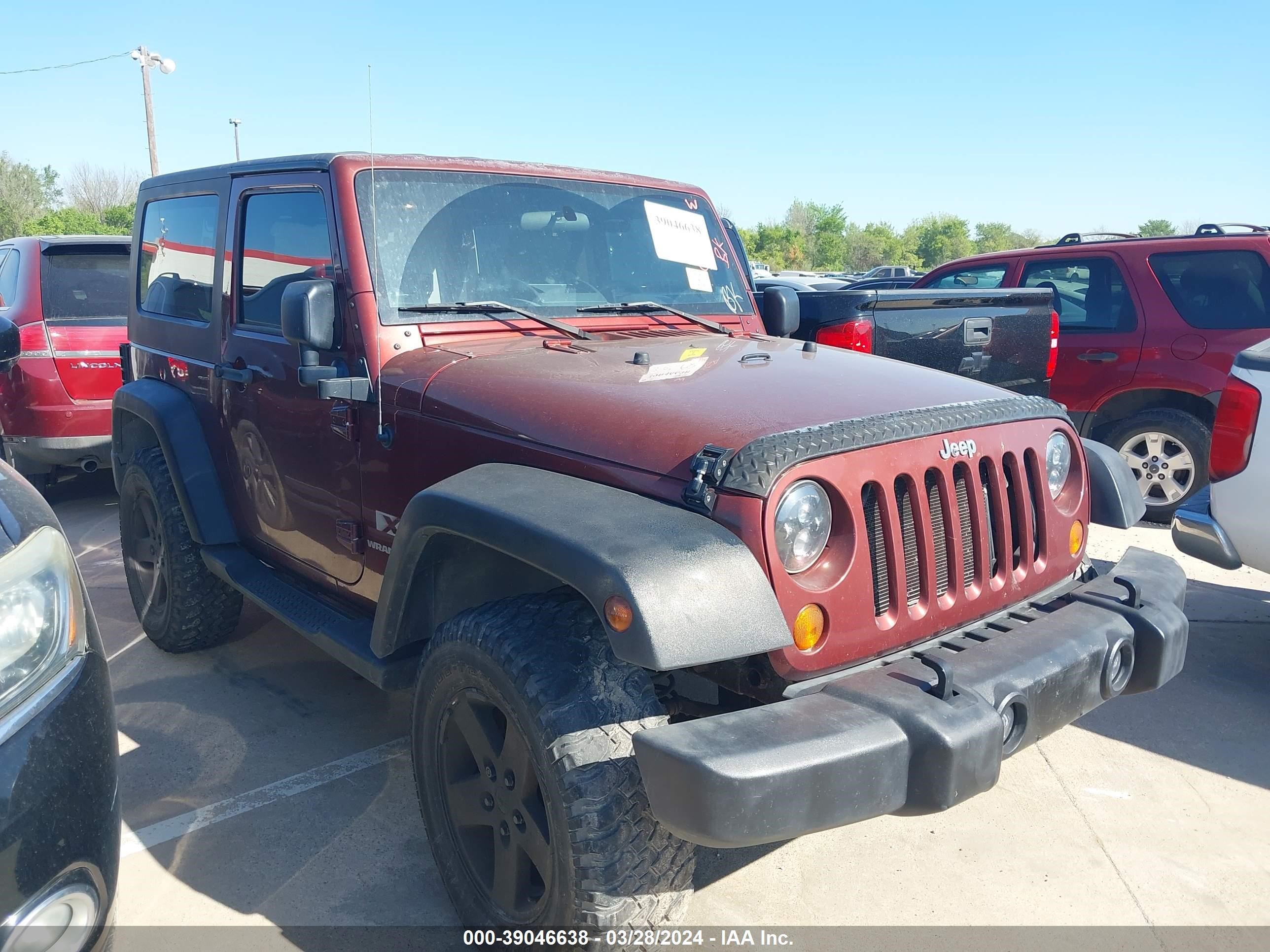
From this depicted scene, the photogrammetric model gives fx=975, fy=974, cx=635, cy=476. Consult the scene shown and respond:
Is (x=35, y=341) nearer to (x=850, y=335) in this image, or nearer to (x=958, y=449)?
(x=850, y=335)

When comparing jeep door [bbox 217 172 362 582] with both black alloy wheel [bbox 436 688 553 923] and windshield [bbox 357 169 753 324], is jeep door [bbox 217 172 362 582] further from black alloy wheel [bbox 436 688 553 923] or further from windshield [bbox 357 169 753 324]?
black alloy wheel [bbox 436 688 553 923]

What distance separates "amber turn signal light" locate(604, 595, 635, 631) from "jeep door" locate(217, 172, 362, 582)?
56.2 inches

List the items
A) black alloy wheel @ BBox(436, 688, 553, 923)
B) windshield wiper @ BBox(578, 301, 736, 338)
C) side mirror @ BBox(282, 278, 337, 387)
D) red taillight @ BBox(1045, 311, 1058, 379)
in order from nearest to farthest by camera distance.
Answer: black alloy wheel @ BBox(436, 688, 553, 923) → side mirror @ BBox(282, 278, 337, 387) → windshield wiper @ BBox(578, 301, 736, 338) → red taillight @ BBox(1045, 311, 1058, 379)

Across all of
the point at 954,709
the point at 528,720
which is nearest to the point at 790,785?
the point at 954,709

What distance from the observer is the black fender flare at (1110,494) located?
9.52 ft

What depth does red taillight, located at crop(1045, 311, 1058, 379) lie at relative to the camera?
582 centimetres

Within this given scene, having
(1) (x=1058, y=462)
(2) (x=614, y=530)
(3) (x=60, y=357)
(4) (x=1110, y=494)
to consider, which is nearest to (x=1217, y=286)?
(4) (x=1110, y=494)

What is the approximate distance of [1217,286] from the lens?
636 cm

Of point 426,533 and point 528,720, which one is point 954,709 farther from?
point 426,533

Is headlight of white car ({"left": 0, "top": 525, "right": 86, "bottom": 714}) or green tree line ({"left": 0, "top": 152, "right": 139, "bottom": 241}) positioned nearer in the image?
headlight of white car ({"left": 0, "top": 525, "right": 86, "bottom": 714})

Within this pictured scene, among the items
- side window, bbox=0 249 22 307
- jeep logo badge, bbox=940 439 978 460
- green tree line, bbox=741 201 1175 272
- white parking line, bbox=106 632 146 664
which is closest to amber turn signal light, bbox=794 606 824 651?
jeep logo badge, bbox=940 439 978 460

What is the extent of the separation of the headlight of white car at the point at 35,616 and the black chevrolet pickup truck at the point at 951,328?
12.4 ft

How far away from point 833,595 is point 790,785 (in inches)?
17.8

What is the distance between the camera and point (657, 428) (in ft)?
7.48
